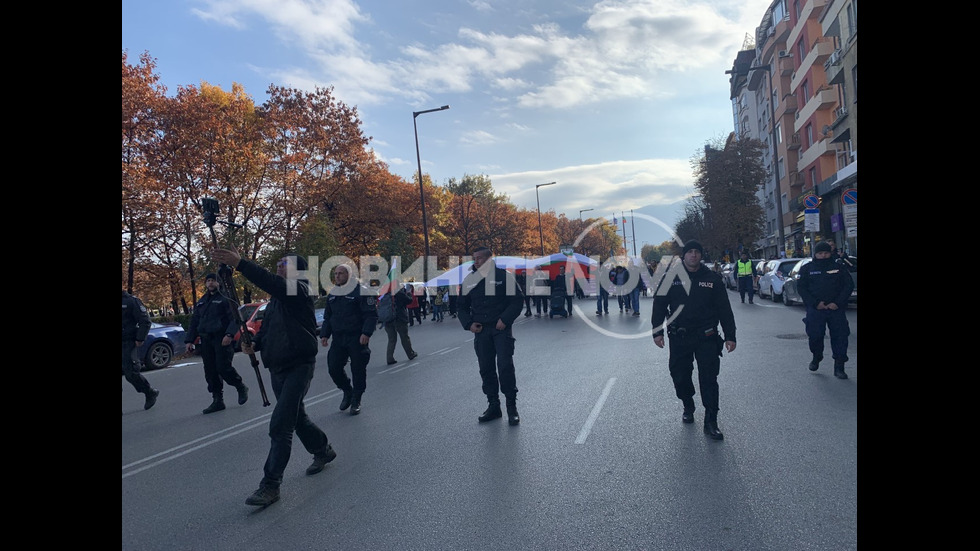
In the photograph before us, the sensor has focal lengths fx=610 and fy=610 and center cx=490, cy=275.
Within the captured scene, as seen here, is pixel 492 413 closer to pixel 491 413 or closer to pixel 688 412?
pixel 491 413

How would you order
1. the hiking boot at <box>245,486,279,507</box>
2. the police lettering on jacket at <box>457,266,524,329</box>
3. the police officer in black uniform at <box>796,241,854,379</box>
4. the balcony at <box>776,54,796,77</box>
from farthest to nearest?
the balcony at <box>776,54,796,77</box>
the police officer in black uniform at <box>796,241,854,379</box>
the police lettering on jacket at <box>457,266,524,329</box>
the hiking boot at <box>245,486,279,507</box>

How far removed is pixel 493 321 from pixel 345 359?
2253 mm

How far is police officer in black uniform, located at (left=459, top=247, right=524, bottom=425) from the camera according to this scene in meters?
6.57

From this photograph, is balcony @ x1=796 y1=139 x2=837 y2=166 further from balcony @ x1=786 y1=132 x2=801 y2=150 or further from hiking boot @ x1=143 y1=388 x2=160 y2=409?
hiking boot @ x1=143 y1=388 x2=160 y2=409

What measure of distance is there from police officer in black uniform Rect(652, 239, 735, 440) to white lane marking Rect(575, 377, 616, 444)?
906 millimetres

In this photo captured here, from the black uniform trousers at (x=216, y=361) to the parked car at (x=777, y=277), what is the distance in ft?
59.4

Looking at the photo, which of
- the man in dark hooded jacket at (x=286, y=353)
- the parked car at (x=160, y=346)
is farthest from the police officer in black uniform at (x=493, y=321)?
the parked car at (x=160, y=346)

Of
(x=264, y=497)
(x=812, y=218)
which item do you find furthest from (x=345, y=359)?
(x=812, y=218)

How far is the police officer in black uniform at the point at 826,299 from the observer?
7.82 metres

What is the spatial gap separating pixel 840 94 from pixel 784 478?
112 feet

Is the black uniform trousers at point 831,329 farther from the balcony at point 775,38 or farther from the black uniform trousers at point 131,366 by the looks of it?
the balcony at point 775,38

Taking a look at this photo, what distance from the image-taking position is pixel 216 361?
8.48 metres

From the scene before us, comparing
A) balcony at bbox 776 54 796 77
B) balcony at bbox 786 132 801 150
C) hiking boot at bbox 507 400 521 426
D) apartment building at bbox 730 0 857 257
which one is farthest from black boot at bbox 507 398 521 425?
balcony at bbox 776 54 796 77
